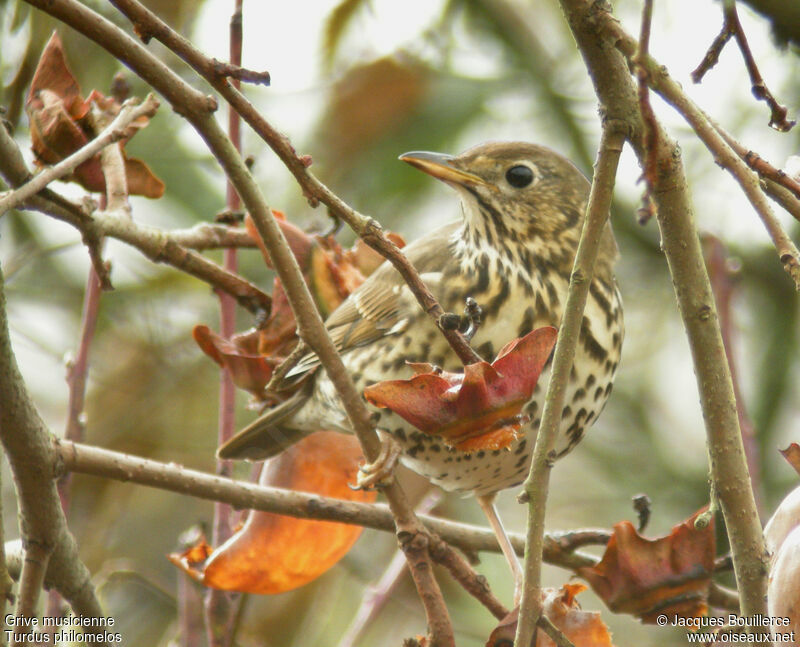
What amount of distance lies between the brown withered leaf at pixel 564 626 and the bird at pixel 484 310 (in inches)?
24.5

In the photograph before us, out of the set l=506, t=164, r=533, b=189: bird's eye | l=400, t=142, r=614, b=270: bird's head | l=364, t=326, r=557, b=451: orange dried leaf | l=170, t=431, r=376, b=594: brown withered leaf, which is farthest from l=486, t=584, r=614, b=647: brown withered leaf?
l=506, t=164, r=533, b=189: bird's eye

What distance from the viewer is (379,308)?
2.75 metres

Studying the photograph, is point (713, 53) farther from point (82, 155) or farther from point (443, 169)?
point (443, 169)

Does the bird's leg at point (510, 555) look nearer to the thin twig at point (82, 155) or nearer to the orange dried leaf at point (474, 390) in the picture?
the orange dried leaf at point (474, 390)

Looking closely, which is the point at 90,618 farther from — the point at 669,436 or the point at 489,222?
the point at 669,436

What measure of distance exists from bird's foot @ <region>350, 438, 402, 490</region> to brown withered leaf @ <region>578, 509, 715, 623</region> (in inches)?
16.0

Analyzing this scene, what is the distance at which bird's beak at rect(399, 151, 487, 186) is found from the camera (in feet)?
8.30

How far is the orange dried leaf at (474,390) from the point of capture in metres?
1.38

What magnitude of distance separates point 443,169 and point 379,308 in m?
0.39

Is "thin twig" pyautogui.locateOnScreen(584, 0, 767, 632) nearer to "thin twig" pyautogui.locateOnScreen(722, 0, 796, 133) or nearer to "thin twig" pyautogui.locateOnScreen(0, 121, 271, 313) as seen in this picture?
"thin twig" pyautogui.locateOnScreen(722, 0, 796, 133)

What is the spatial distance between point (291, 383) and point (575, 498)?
255 centimetres

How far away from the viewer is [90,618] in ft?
5.82

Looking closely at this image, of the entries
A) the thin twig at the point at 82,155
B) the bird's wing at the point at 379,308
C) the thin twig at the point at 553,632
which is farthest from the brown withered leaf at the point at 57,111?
the thin twig at the point at 553,632

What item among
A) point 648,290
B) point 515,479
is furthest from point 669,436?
point 515,479
